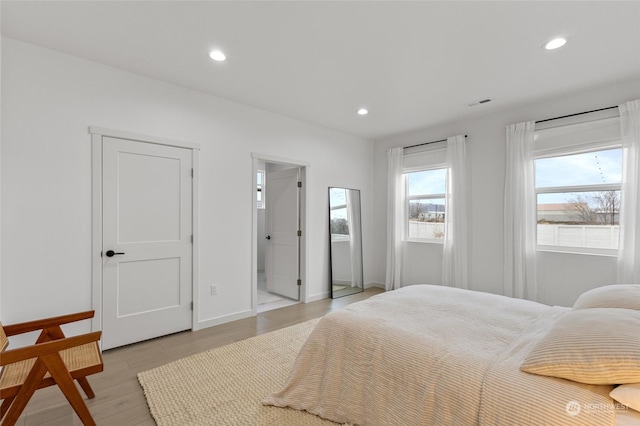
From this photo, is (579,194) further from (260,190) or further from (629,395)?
(260,190)

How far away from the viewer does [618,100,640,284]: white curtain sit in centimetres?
291

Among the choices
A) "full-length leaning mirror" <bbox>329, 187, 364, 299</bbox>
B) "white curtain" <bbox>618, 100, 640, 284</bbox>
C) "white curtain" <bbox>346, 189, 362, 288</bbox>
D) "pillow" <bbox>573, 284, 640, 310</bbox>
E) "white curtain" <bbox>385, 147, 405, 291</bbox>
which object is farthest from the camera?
"white curtain" <bbox>346, 189, 362, 288</bbox>

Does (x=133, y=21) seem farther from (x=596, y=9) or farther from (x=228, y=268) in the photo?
(x=596, y=9)

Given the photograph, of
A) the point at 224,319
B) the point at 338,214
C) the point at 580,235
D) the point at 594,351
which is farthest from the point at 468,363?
the point at 338,214

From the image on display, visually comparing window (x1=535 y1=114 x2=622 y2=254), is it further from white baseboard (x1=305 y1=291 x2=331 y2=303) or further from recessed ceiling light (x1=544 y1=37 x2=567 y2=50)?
white baseboard (x1=305 y1=291 x2=331 y2=303)

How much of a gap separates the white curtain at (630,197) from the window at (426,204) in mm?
1944

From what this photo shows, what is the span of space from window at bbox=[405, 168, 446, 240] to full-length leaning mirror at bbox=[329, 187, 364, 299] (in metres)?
0.89

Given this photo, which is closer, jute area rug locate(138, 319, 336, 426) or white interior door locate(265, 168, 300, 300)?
jute area rug locate(138, 319, 336, 426)

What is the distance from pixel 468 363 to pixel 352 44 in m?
2.34

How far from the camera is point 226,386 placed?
2146 millimetres

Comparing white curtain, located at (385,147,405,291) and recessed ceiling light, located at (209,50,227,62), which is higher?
recessed ceiling light, located at (209,50,227,62)

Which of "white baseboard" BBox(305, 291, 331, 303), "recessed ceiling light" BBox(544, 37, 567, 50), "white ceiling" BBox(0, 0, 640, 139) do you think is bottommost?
"white baseboard" BBox(305, 291, 331, 303)

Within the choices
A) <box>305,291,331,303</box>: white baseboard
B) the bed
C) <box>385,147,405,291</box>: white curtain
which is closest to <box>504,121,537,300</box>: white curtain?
<box>385,147,405,291</box>: white curtain

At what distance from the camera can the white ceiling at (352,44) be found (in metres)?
1.98
